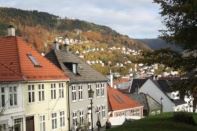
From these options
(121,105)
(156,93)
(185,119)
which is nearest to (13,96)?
(185,119)

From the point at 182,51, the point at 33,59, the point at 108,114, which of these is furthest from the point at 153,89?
the point at 182,51

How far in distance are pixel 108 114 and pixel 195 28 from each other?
43.5 m

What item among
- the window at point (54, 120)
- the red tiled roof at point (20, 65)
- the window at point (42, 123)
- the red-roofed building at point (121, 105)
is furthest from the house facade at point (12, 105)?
the red-roofed building at point (121, 105)

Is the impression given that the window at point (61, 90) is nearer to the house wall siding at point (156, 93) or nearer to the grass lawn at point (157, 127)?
the grass lawn at point (157, 127)

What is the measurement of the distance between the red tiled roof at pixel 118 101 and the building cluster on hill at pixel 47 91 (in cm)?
27

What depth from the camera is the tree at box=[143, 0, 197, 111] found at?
2444 centimetres

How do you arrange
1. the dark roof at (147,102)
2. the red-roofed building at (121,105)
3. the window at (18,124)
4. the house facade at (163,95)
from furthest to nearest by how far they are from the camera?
the house facade at (163,95)
the dark roof at (147,102)
the red-roofed building at (121,105)
the window at (18,124)

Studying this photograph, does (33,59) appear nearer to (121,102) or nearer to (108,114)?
(108,114)

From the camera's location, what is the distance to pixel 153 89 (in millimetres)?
96938

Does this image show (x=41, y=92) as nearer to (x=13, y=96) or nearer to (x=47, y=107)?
(x=47, y=107)

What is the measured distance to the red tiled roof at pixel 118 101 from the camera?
7044 cm

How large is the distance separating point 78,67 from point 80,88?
3.39 metres

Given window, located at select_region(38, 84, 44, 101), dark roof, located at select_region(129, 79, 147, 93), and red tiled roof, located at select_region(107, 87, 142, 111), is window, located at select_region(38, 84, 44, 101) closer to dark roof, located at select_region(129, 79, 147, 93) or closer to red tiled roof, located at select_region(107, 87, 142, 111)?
red tiled roof, located at select_region(107, 87, 142, 111)

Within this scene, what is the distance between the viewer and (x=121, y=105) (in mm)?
72250
